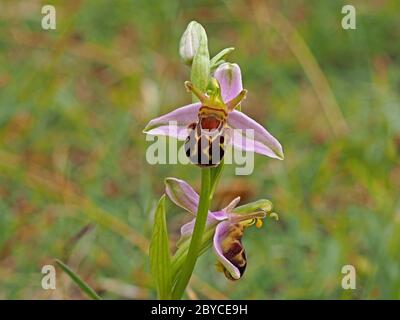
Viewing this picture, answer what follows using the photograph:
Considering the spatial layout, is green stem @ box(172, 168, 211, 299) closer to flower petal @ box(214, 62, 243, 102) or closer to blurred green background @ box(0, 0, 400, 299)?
flower petal @ box(214, 62, 243, 102)

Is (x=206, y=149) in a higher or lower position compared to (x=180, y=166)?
lower

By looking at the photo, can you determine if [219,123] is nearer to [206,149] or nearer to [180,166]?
[206,149]

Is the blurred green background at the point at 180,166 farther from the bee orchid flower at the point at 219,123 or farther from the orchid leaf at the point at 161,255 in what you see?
the bee orchid flower at the point at 219,123

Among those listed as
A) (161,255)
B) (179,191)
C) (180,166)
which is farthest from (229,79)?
(180,166)

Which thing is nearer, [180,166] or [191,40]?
[191,40]

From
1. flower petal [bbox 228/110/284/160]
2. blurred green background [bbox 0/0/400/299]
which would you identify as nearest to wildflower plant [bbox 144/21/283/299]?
flower petal [bbox 228/110/284/160]
